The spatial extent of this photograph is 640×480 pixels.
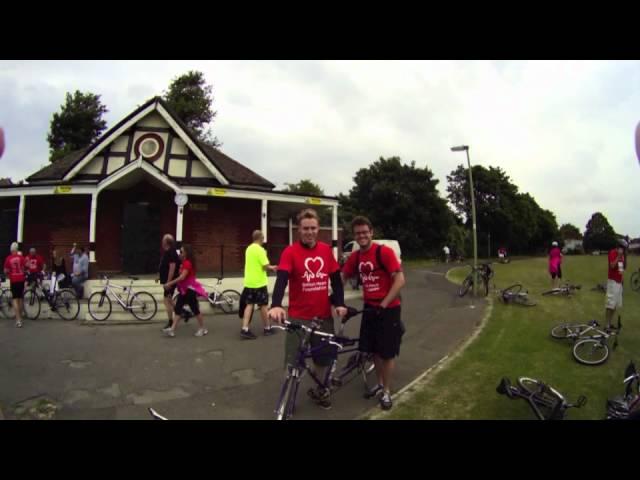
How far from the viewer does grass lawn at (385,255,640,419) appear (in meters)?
3.73

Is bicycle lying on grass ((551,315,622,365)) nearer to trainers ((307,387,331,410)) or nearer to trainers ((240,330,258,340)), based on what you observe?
trainers ((307,387,331,410))

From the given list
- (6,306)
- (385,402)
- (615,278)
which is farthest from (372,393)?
(6,306)

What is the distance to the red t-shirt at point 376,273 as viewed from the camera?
3.67 meters

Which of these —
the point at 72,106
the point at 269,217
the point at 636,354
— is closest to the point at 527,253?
the point at 269,217

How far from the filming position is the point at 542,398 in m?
3.42

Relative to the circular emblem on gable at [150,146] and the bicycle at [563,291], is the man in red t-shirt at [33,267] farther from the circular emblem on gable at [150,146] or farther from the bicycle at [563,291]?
the bicycle at [563,291]

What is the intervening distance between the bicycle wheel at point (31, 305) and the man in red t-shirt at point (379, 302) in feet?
29.6

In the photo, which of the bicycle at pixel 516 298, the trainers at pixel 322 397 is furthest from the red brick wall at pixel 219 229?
the trainers at pixel 322 397

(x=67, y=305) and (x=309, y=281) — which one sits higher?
(x=309, y=281)

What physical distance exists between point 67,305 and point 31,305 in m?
1.49

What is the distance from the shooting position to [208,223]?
46.6 feet

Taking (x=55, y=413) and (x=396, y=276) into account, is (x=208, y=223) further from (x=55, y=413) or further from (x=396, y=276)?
(x=396, y=276)

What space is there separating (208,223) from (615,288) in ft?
42.1

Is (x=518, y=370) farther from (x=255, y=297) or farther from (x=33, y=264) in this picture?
(x=33, y=264)
